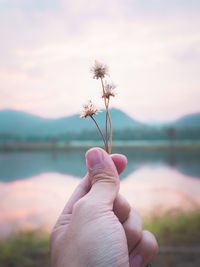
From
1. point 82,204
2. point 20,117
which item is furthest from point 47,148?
point 82,204

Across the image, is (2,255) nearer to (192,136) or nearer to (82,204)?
(82,204)

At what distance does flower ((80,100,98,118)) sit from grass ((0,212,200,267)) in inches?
73.5

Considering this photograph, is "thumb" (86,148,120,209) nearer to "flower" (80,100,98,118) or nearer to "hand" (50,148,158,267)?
"hand" (50,148,158,267)

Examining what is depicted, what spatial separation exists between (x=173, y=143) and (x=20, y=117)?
2659mm

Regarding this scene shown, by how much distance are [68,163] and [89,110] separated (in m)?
3.42

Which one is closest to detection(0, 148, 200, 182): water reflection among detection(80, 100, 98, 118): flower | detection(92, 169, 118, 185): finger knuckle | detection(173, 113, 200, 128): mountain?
detection(173, 113, 200, 128): mountain

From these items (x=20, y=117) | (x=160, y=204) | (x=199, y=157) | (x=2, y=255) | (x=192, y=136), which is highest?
(x=20, y=117)

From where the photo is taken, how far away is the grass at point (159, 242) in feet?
6.69

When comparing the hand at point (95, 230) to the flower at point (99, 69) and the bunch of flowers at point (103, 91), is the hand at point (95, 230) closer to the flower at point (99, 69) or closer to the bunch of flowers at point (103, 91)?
the bunch of flowers at point (103, 91)

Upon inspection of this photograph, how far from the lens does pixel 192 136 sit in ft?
10.8

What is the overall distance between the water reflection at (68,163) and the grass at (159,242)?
0.78m

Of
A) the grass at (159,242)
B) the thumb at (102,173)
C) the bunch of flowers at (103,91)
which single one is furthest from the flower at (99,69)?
the grass at (159,242)

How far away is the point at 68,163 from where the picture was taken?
4.02 meters

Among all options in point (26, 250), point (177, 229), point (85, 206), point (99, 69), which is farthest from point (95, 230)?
point (177, 229)
